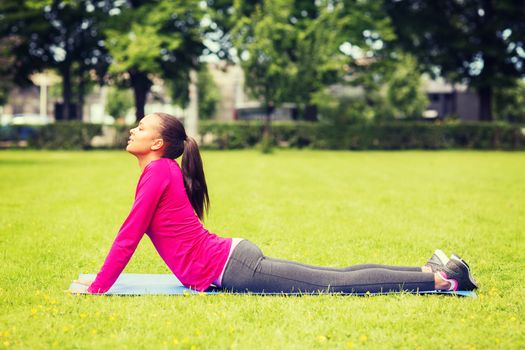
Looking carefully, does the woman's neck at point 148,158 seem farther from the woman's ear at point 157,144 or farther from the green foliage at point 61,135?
the green foliage at point 61,135

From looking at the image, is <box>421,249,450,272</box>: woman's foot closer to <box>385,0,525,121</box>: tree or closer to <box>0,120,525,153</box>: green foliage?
<box>0,120,525,153</box>: green foliage

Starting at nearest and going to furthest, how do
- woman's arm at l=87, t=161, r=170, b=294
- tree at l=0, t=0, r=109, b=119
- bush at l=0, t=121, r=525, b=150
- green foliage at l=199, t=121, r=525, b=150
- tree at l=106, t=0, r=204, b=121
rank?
woman's arm at l=87, t=161, r=170, b=294, tree at l=106, t=0, r=204, b=121, tree at l=0, t=0, r=109, b=119, bush at l=0, t=121, r=525, b=150, green foliage at l=199, t=121, r=525, b=150

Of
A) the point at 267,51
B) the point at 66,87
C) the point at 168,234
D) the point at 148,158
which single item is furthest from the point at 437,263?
the point at 66,87

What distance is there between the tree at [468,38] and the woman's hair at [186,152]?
1275 inches

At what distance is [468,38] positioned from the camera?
35.7m

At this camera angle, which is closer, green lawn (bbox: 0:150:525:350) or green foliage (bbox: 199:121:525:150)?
green lawn (bbox: 0:150:525:350)

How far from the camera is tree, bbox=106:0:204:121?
30875mm

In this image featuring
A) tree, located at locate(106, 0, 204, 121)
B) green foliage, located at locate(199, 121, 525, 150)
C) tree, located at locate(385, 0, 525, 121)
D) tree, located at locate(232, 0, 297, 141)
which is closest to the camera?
tree, located at locate(232, 0, 297, 141)

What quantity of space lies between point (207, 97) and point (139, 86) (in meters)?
19.8

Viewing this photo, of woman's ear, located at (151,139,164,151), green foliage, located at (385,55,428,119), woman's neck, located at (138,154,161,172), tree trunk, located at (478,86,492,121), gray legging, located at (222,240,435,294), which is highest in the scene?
green foliage, located at (385,55,428,119)

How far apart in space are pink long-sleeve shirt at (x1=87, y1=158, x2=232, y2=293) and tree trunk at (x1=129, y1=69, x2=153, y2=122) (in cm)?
2982

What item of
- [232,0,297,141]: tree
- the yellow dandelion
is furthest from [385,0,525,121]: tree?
the yellow dandelion

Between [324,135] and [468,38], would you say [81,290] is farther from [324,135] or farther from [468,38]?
[468,38]

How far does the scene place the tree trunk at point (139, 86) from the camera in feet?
111
